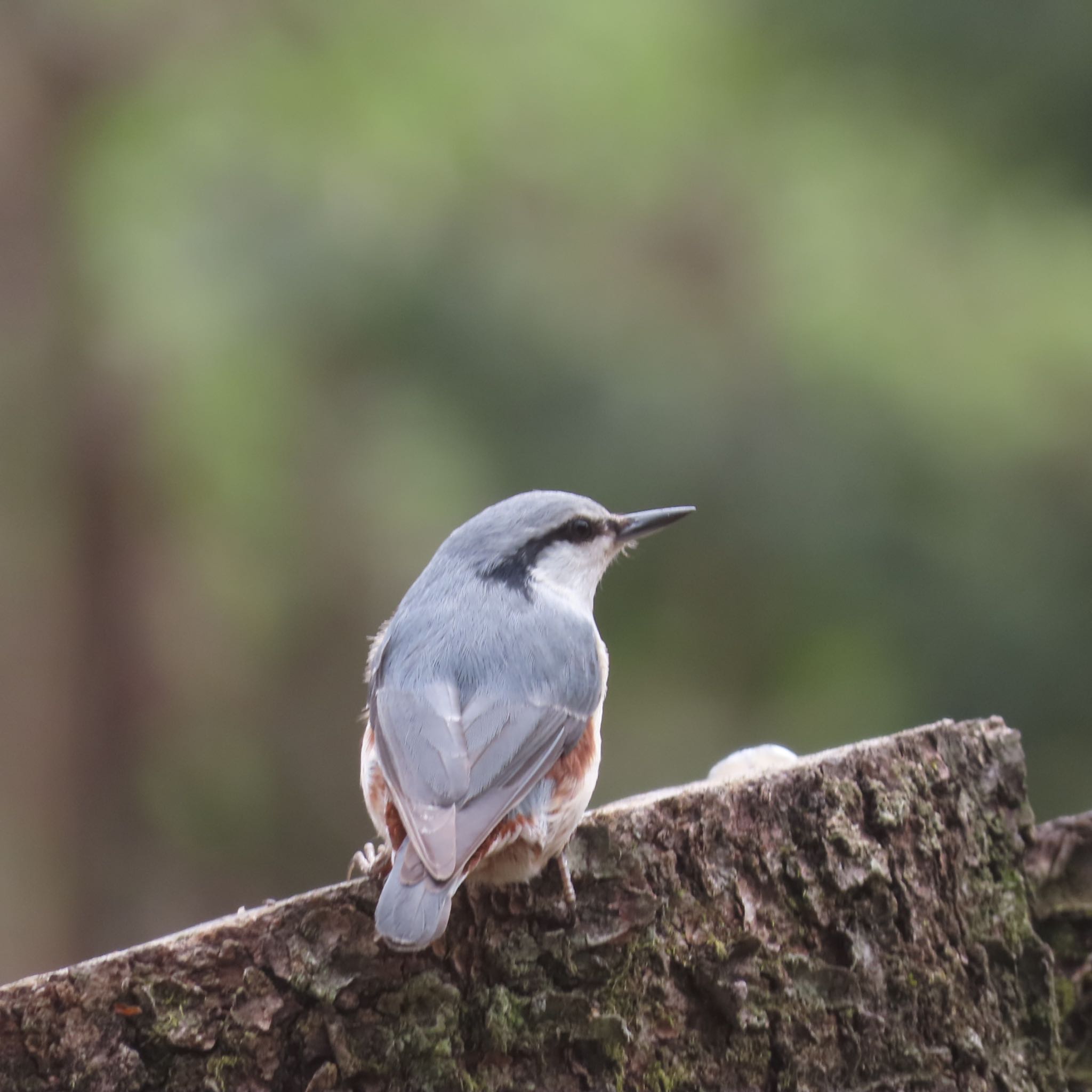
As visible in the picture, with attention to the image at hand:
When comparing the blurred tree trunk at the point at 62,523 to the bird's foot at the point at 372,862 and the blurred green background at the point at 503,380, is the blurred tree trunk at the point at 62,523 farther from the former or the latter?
the bird's foot at the point at 372,862

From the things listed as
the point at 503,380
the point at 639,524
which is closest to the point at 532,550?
the point at 639,524

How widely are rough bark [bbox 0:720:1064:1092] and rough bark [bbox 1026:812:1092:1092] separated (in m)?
0.12

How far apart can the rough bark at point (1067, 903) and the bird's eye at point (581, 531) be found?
3.50ft

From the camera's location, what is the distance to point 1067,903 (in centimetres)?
264

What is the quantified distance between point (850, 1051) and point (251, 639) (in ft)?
13.9

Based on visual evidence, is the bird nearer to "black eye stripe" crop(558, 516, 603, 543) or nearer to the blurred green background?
"black eye stripe" crop(558, 516, 603, 543)

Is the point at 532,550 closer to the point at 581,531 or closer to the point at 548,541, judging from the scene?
the point at 548,541

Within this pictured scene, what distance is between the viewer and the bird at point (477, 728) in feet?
6.54

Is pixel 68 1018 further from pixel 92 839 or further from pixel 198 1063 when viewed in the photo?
pixel 92 839

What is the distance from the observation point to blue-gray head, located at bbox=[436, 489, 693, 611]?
110 inches

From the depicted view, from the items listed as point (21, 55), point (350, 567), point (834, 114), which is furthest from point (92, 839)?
point (834, 114)

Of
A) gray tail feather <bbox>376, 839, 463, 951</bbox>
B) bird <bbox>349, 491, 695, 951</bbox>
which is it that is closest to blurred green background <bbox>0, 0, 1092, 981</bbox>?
bird <bbox>349, 491, 695, 951</bbox>

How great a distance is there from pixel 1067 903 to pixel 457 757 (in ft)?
4.03

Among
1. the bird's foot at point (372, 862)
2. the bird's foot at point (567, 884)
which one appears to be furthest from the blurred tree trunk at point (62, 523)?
the bird's foot at point (567, 884)
